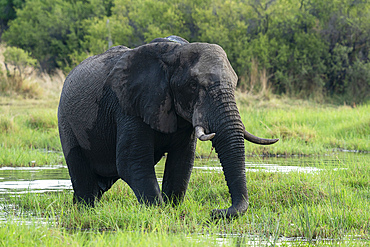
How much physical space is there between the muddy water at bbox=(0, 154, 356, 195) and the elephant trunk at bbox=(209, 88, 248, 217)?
8.49ft

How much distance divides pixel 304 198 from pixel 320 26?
782 inches

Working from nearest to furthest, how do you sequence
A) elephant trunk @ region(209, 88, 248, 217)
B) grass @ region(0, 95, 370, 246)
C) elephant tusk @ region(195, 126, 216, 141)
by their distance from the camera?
1. grass @ region(0, 95, 370, 246)
2. elephant tusk @ region(195, 126, 216, 141)
3. elephant trunk @ region(209, 88, 248, 217)

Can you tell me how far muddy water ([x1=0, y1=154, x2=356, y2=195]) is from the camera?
7.32 metres

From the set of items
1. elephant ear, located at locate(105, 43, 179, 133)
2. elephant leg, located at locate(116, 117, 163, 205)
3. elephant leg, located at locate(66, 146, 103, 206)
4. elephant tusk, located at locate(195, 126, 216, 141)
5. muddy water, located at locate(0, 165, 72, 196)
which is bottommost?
muddy water, located at locate(0, 165, 72, 196)

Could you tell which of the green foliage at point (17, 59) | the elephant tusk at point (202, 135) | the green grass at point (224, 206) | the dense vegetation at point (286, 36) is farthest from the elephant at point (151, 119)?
the green foliage at point (17, 59)

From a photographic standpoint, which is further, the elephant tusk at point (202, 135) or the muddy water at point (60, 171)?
the muddy water at point (60, 171)

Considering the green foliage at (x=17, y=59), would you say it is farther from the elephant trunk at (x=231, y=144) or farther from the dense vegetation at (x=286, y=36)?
the elephant trunk at (x=231, y=144)

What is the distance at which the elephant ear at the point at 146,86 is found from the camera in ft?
17.4

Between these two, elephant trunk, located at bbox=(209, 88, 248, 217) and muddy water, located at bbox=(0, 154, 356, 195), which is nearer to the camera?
elephant trunk, located at bbox=(209, 88, 248, 217)

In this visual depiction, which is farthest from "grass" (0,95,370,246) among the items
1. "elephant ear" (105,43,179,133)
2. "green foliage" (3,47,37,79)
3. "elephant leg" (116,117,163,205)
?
"green foliage" (3,47,37,79)

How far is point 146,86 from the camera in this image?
545 cm

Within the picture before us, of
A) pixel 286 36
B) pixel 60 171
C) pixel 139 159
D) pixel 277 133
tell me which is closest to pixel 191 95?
pixel 139 159

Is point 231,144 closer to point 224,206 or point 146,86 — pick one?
point 146,86

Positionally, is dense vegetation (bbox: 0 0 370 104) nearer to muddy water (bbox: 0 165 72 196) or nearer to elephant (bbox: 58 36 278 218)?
muddy water (bbox: 0 165 72 196)
